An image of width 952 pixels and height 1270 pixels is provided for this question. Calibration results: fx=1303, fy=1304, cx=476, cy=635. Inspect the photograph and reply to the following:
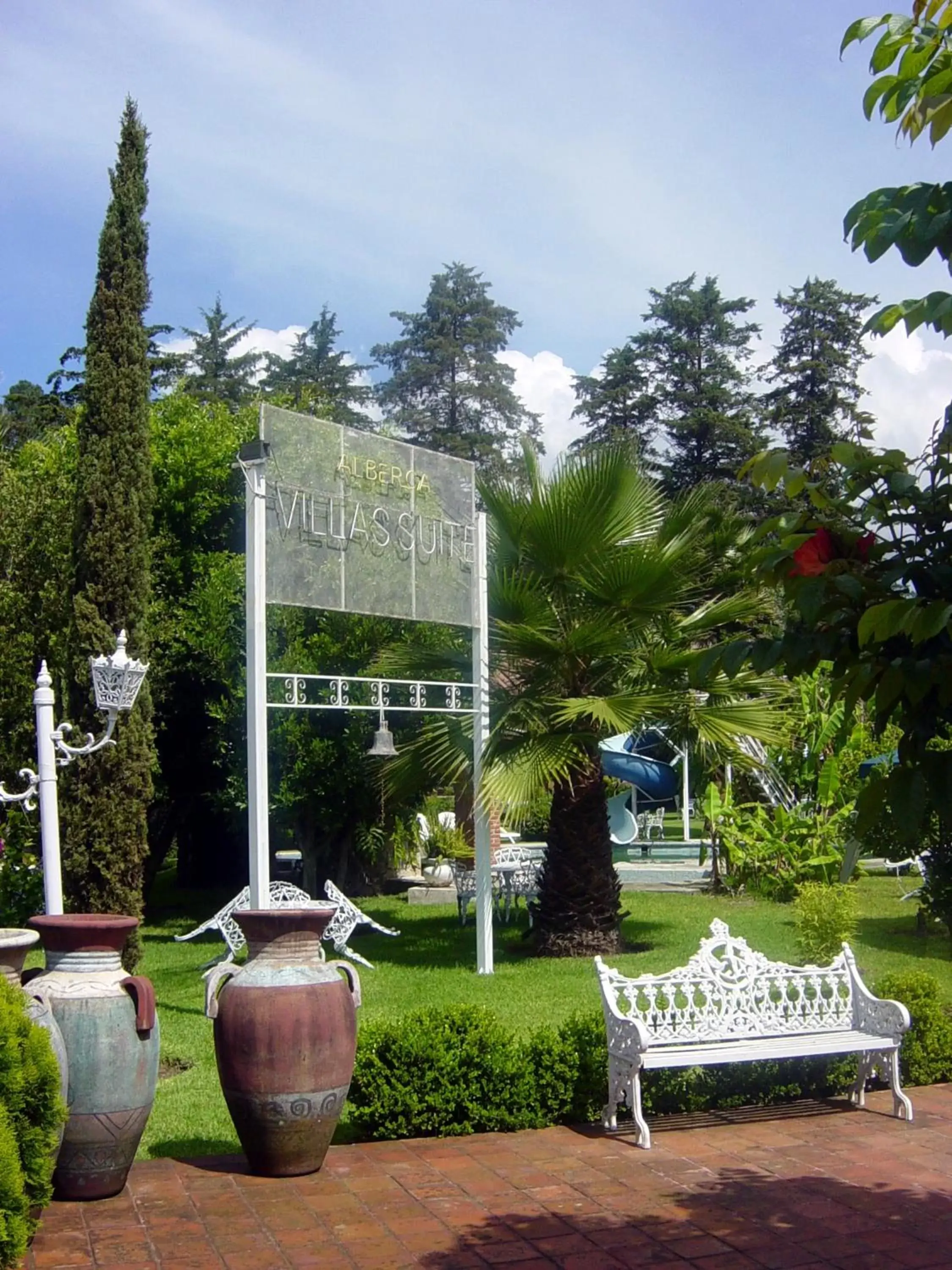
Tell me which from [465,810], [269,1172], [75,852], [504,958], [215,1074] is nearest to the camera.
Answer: [269,1172]

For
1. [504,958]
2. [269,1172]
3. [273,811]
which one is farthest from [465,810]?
[269,1172]

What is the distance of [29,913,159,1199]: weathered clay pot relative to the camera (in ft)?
18.8

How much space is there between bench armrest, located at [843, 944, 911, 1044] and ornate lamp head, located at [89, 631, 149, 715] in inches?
180

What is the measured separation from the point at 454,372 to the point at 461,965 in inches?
1481

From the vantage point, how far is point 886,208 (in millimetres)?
2877

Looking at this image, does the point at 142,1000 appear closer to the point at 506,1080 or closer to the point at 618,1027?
the point at 506,1080

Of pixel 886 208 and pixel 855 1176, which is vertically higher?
pixel 886 208

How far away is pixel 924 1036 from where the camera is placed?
8.25 meters

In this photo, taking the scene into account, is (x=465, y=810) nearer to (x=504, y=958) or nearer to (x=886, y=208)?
(x=504, y=958)

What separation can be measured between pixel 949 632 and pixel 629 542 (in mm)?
10075

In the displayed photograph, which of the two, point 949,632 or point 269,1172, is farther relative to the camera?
point 269,1172

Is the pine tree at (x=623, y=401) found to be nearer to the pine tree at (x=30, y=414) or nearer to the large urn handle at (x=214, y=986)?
the pine tree at (x=30, y=414)

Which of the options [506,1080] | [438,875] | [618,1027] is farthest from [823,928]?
[438,875]

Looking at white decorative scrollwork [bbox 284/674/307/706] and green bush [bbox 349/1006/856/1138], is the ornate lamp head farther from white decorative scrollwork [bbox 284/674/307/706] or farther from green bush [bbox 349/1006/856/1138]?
white decorative scrollwork [bbox 284/674/307/706]
